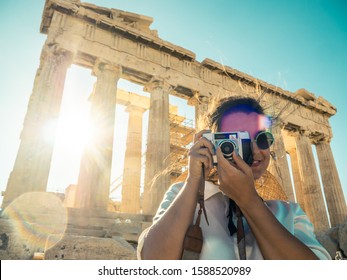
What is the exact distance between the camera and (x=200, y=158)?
173 centimetres

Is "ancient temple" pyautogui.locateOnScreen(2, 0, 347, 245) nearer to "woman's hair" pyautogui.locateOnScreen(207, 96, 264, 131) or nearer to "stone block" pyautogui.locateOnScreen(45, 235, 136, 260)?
"stone block" pyautogui.locateOnScreen(45, 235, 136, 260)

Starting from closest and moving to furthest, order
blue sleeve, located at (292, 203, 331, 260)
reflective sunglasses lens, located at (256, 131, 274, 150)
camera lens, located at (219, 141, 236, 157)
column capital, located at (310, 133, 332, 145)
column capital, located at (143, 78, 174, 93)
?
blue sleeve, located at (292, 203, 331, 260) → camera lens, located at (219, 141, 236, 157) → reflective sunglasses lens, located at (256, 131, 274, 150) → column capital, located at (143, 78, 174, 93) → column capital, located at (310, 133, 332, 145)

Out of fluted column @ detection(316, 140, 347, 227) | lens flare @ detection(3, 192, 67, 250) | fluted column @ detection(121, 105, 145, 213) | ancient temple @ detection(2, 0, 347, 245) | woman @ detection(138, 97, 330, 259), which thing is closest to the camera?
woman @ detection(138, 97, 330, 259)

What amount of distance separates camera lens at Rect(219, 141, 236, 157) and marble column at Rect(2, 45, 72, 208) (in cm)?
1238

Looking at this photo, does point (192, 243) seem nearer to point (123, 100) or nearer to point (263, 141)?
point (263, 141)

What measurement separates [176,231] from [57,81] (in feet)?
49.7

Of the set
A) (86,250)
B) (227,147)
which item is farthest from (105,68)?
(227,147)

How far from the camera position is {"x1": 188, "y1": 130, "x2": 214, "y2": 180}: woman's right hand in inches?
67.6

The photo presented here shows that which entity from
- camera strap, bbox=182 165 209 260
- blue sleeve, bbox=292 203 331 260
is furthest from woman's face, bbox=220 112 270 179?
camera strap, bbox=182 165 209 260

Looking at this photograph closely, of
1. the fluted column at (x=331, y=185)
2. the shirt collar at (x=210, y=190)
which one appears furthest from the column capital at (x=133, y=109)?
the shirt collar at (x=210, y=190)

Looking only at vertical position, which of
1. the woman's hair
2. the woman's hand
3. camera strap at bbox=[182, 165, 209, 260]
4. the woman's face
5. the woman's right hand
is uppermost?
the woman's hair

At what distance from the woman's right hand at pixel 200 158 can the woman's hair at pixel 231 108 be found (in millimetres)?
592

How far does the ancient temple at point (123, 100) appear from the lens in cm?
1363
